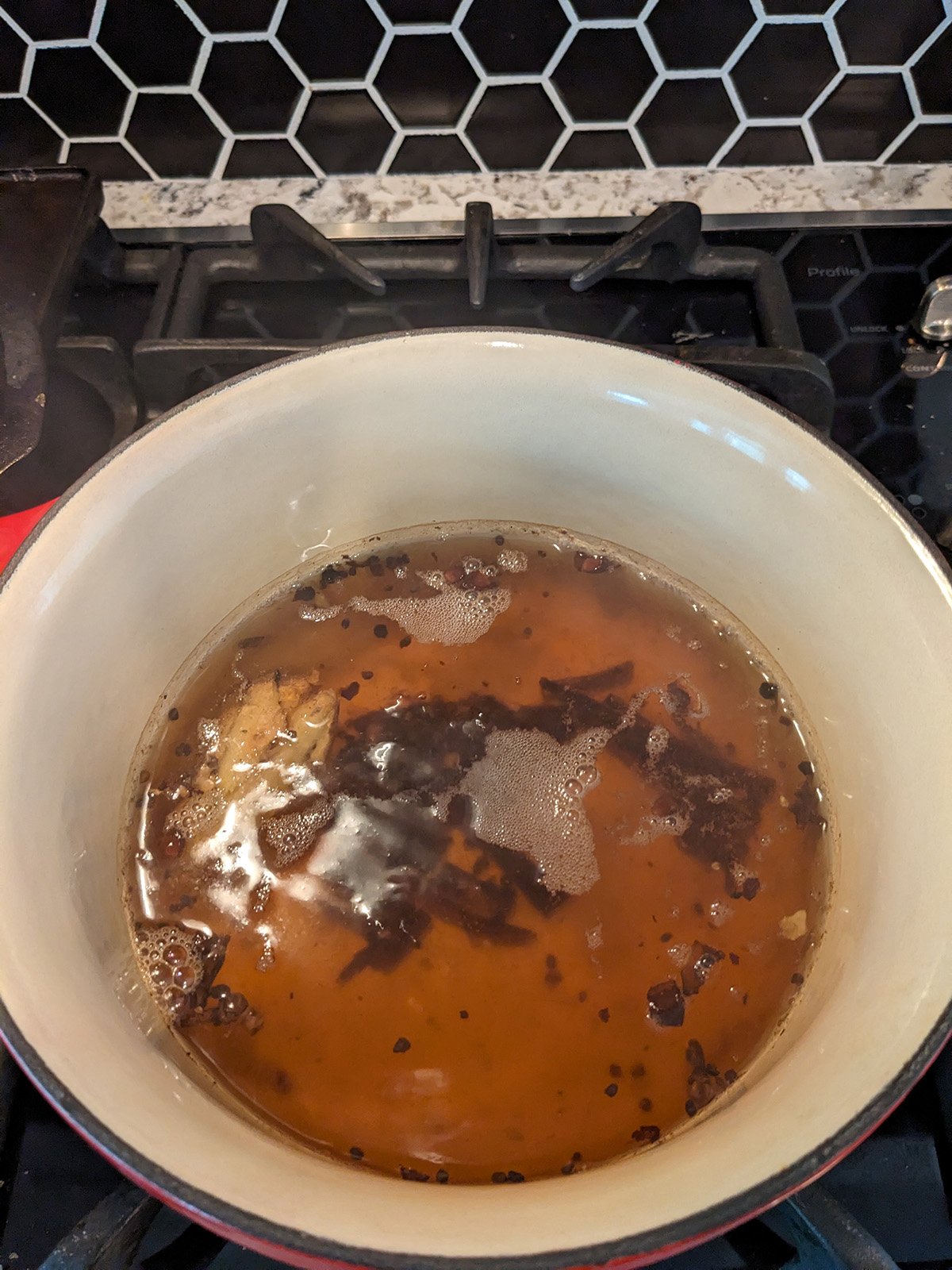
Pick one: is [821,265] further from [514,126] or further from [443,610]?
[443,610]

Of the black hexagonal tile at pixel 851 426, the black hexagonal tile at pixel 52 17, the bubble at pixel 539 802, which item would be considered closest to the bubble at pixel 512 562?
the bubble at pixel 539 802

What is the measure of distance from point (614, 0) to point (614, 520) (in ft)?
1.56

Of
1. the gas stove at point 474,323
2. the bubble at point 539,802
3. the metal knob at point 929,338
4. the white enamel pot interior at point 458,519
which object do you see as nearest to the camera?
the white enamel pot interior at point 458,519

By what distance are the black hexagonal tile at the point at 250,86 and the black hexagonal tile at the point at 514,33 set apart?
19cm

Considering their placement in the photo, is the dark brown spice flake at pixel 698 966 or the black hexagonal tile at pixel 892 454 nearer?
the dark brown spice flake at pixel 698 966

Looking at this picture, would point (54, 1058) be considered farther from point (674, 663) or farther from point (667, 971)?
point (674, 663)

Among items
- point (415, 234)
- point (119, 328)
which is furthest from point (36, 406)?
point (415, 234)

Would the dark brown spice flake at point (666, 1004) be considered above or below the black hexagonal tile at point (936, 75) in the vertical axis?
below

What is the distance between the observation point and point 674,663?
34.3 inches

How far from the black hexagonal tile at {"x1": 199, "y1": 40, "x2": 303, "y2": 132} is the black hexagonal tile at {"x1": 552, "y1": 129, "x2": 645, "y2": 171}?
0.94 feet

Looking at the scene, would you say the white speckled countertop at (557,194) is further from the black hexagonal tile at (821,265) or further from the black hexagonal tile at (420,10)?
the black hexagonal tile at (420,10)

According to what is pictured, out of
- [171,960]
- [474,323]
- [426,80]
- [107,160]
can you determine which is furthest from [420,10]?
[171,960]

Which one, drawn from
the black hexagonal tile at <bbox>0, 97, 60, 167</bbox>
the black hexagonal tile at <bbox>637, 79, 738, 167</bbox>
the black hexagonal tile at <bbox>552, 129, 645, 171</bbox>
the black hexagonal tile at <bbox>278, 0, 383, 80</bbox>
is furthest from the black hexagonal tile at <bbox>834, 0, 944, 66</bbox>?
the black hexagonal tile at <bbox>0, 97, 60, 167</bbox>

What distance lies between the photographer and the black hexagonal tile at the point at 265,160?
0.96 meters
